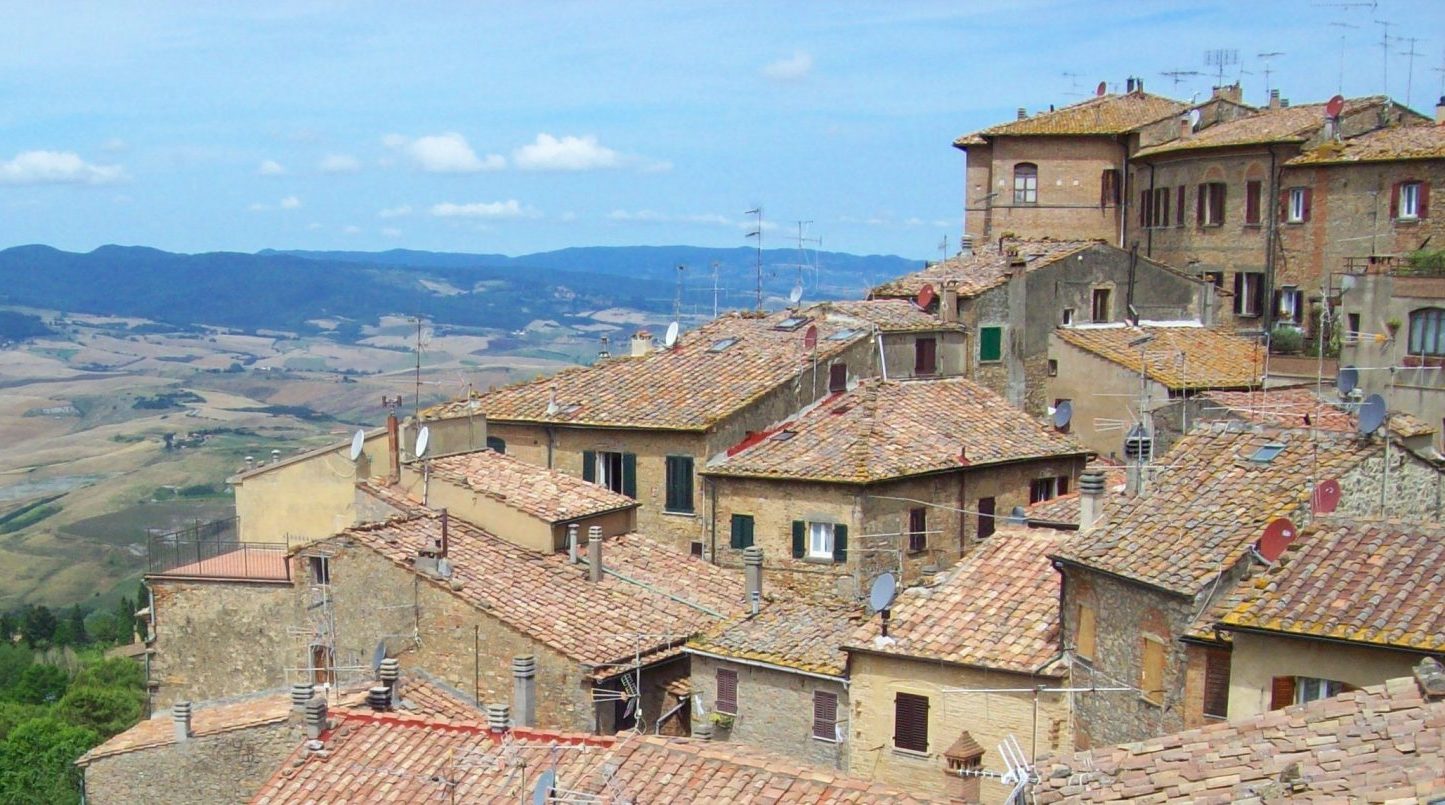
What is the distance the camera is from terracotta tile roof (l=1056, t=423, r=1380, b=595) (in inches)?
850

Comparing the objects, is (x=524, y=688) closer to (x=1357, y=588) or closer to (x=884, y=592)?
(x=884, y=592)

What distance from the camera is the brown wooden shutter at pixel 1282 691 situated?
64.9 ft

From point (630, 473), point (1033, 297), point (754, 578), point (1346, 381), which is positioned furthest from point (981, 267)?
point (754, 578)

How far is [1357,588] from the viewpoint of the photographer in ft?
65.1

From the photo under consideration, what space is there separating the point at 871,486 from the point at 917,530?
1875 mm

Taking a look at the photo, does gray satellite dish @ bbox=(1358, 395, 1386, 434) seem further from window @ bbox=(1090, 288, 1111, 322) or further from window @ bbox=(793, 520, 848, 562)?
window @ bbox=(1090, 288, 1111, 322)

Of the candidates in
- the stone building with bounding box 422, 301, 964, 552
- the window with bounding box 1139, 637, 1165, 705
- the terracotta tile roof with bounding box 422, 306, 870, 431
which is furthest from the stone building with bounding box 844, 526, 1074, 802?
the terracotta tile roof with bounding box 422, 306, 870, 431

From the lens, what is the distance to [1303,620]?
19.6 meters

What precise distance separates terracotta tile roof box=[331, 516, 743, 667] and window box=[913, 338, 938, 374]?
919cm

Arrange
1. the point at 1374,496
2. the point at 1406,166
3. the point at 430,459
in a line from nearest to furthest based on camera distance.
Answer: the point at 1374,496 < the point at 430,459 < the point at 1406,166

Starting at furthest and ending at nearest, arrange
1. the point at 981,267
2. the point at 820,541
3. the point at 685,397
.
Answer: the point at 981,267 < the point at 685,397 < the point at 820,541

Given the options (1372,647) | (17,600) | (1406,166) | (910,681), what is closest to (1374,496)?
(1372,647)

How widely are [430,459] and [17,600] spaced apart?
11759 centimetres

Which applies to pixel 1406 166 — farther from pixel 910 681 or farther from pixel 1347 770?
pixel 1347 770
